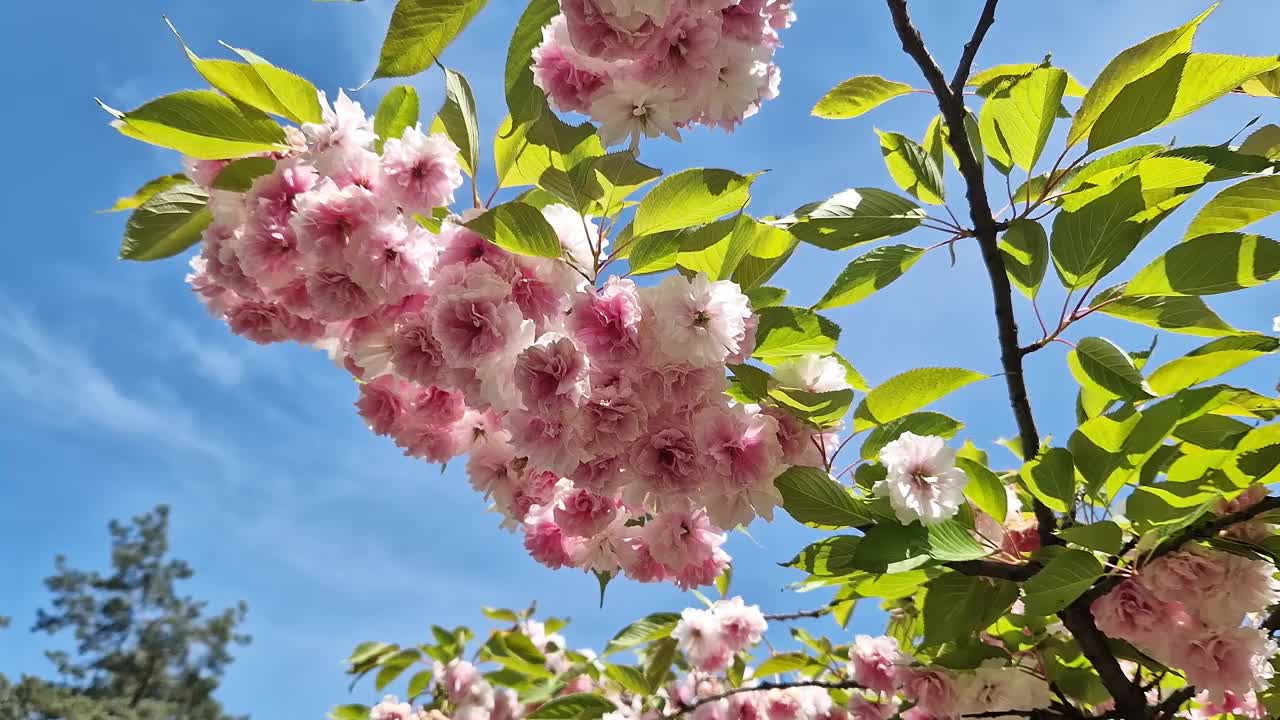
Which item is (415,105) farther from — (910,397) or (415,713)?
(415,713)

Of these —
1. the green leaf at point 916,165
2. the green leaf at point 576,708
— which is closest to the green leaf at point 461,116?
the green leaf at point 916,165

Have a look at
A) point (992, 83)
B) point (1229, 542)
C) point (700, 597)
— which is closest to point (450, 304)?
point (992, 83)

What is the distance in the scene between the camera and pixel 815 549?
1.35 metres

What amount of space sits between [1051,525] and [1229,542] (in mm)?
258

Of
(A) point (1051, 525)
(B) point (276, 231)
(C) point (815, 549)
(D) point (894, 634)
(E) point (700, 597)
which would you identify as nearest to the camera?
(B) point (276, 231)

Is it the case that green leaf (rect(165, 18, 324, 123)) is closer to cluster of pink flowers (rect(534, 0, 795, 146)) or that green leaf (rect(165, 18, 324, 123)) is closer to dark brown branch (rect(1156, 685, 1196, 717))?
cluster of pink flowers (rect(534, 0, 795, 146))

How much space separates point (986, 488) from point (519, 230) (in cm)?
87

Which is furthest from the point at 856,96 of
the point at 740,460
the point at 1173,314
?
the point at 740,460

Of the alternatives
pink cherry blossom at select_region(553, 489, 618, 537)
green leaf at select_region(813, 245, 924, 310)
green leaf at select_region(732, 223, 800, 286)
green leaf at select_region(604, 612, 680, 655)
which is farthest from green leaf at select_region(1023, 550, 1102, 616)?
green leaf at select_region(604, 612, 680, 655)

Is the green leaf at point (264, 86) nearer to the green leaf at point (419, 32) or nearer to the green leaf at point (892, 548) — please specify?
the green leaf at point (419, 32)

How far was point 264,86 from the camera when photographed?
49.9 inches

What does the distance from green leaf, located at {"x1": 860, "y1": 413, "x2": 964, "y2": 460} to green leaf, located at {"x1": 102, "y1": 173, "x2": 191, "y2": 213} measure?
4.16ft

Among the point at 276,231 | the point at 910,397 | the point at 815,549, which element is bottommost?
the point at 815,549

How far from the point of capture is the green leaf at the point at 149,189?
57.9 inches
